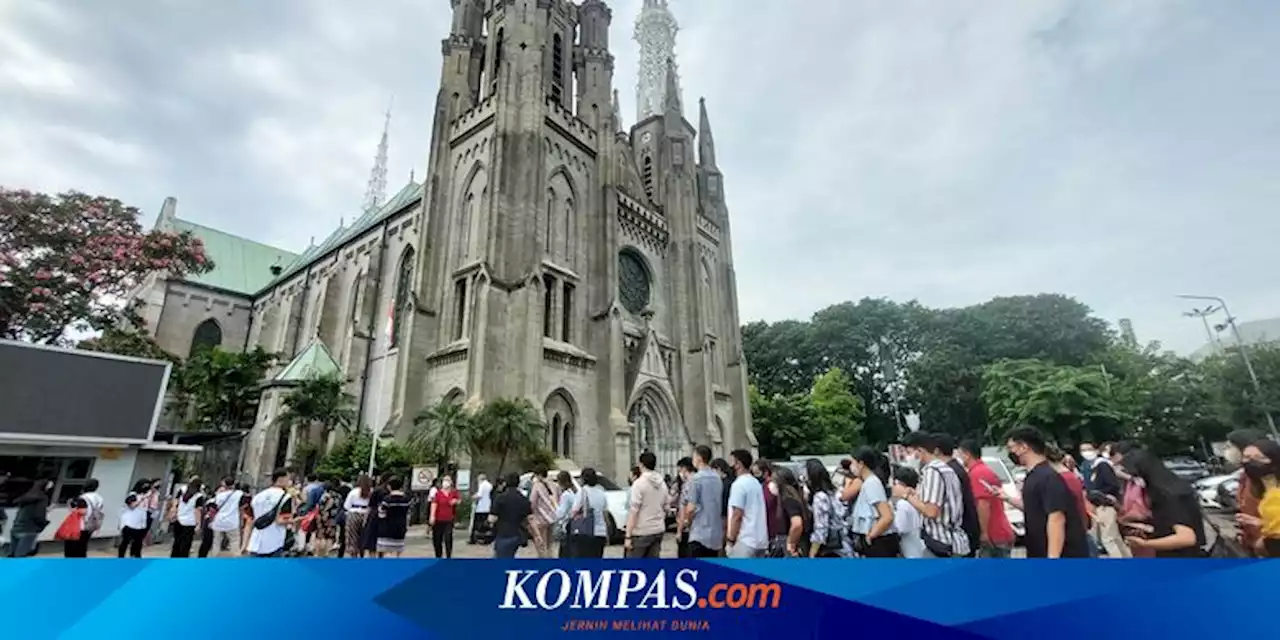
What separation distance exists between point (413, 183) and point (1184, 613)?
39.3m

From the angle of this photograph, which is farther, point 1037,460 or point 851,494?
point 851,494

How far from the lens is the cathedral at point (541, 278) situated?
2142 centimetres

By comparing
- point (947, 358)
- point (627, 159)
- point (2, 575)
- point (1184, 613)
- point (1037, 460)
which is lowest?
point (1184, 613)

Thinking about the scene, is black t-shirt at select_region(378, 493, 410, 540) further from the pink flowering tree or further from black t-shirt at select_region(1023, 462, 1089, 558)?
the pink flowering tree

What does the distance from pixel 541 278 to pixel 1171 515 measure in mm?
19400

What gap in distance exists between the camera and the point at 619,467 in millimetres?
21094

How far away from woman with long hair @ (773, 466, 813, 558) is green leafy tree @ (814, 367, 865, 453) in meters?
34.5

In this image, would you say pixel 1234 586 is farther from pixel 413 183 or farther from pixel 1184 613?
Answer: pixel 413 183

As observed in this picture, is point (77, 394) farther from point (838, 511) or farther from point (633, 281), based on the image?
point (633, 281)

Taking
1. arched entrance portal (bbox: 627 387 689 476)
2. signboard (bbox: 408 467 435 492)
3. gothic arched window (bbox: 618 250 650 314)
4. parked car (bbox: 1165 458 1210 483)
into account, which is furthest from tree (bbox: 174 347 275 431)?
parked car (bbox: 1165 458 1210 483)

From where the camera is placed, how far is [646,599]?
3230 millimetres

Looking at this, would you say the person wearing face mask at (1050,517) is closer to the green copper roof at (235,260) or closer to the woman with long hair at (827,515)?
the woman with long hair at (827,515)

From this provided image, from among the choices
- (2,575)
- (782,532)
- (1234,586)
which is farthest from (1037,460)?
(2,575)

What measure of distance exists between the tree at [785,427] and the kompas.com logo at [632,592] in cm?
3699
